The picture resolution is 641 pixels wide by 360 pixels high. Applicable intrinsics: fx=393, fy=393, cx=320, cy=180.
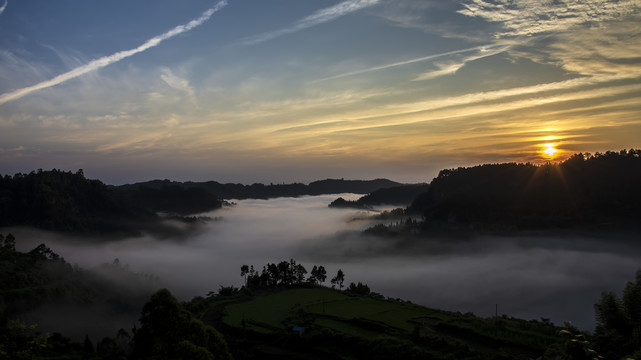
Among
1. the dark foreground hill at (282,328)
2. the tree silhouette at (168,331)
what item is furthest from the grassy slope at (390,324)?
the tree silhouette at (168,331)

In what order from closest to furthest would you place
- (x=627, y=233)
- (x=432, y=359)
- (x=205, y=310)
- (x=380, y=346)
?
(x=432, y=359)
(x=380, y=346)
(x=205, y=310)
(x=627, y=233)

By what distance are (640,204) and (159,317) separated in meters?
224

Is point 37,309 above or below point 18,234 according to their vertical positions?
below

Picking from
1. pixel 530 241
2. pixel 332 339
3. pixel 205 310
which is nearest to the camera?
pixel 332 339

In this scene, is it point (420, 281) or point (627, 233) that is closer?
point (420, 281)

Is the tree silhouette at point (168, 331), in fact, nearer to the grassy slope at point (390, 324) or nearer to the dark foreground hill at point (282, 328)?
the dark foreground hill at point (282, 328)

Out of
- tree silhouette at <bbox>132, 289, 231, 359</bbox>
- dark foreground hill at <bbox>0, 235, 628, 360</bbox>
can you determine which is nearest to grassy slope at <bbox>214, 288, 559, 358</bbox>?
dark foreground hill at <bbox>0, 235, 628, 360</bbox>

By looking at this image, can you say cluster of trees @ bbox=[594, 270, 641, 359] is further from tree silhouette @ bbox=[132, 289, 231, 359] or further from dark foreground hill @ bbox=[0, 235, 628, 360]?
tree silhouette @ bbox=[132, 289, 231, 359]

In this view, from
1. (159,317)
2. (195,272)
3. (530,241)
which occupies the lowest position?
(195,272)

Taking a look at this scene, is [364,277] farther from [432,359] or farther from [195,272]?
[432,359]

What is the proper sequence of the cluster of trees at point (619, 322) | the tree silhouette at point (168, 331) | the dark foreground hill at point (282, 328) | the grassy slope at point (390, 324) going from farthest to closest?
the grassy slope at point (390, 324) < the tree silhouette at point (168, 331) < the dark foreground hill at point (282, 328) < the cluster of trees at point (619, 322)

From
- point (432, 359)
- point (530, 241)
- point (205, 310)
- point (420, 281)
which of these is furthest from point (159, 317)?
point (530, 241)

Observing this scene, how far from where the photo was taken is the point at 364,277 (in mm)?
172625

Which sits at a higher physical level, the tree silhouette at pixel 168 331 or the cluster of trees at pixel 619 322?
the cluster of trees at pixel 619 322
